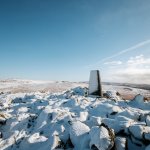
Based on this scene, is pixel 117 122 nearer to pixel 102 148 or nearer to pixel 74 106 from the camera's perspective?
pixel 102 148

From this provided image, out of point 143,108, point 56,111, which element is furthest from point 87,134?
point 143,108

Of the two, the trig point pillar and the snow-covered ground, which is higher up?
the trig point pillar

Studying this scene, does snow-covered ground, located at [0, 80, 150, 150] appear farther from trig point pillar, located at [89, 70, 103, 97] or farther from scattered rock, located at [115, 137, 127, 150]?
trig point pillar, located at [89, 70, 103, 97]

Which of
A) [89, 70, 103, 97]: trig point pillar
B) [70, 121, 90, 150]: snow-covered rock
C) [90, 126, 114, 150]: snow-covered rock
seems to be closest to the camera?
[90, 126, 114, 150]: snow-covered rock

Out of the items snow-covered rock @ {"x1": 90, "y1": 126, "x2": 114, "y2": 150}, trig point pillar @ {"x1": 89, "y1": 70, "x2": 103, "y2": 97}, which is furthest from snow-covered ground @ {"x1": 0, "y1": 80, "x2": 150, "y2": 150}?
trig point pillar @ {"x1": 89, "y1": 70, "x2": 103, "y2": 97}

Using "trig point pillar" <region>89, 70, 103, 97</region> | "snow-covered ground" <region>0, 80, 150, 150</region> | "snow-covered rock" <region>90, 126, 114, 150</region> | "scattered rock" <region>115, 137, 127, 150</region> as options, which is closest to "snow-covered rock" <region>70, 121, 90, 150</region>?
"snow-covered ground" <region>0, 80, 150, 150</region>

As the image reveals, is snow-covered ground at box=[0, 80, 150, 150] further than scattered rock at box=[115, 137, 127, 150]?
Yes

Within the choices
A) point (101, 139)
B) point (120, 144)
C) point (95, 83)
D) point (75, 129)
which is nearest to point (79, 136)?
point (75, 129)

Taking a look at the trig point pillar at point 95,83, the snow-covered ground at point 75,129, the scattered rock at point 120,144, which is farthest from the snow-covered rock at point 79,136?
the trig point pillar at point 95,83

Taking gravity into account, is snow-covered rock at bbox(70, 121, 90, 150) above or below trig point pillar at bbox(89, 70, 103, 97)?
below

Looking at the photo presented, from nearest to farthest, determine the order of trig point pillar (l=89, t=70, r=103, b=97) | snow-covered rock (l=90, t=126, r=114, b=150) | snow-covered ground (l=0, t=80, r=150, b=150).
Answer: snow-covered rock (l=90, t=126, r=114, b=150) → snow-covered ground (l=0, t=80, r=150, b=150) → trig point pillar (l=89, t=70, r=103, b=97)

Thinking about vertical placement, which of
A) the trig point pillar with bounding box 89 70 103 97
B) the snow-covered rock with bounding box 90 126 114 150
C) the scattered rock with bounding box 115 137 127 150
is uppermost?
the trig point pillar with bounding box 89 70 103 97

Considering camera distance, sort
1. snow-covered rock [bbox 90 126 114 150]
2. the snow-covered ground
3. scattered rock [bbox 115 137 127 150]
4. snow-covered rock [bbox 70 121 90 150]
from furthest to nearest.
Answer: snow-covered rock [bbox 70 121 90 150], the snow-covered ground, scattered rock [bbox 115 137 127 150], snow-covered rock [bbox 90 126 114 150]

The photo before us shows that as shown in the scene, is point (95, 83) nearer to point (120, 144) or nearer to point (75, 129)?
point (75, 129)
